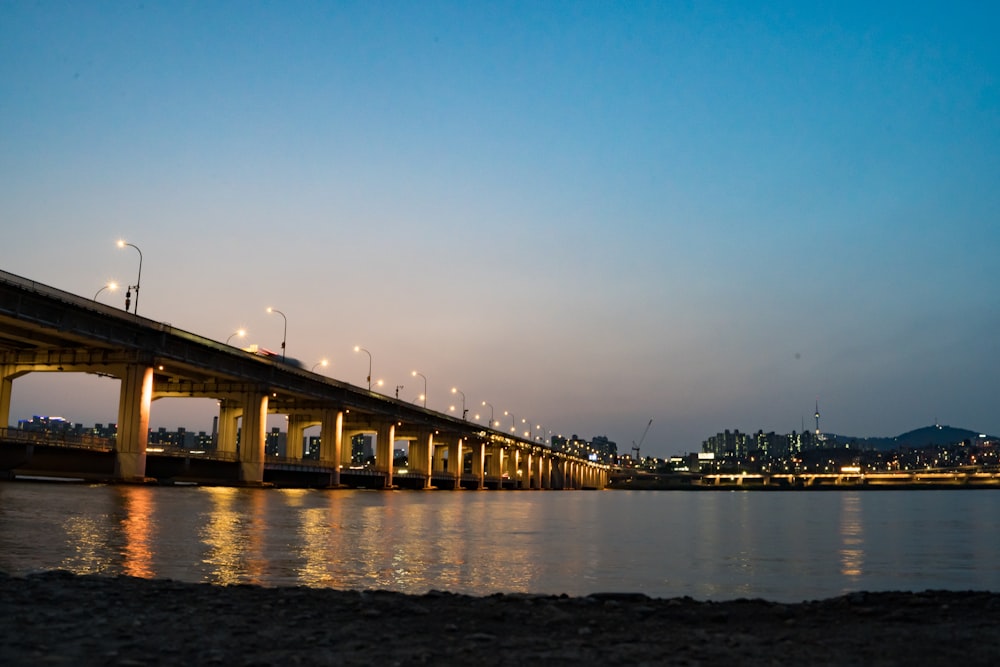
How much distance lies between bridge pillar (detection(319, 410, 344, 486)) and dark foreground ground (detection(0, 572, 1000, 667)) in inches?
4428

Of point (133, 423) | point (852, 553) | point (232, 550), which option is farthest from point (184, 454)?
point (852, 553)

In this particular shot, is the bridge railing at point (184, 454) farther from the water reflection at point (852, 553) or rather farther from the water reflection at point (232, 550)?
the water reflection at point (852, 553)

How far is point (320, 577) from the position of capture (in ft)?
54.6

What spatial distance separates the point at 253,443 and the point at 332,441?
2695cm

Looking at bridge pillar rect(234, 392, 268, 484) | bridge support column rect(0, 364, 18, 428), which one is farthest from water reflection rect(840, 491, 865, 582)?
bridge support column rect(0, 364, 18, 428)

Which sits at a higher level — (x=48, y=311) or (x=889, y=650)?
(x=48, y=311)

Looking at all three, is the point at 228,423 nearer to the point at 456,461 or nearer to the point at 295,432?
the point at 295,432

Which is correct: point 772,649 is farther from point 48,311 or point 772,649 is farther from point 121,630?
point 48,311

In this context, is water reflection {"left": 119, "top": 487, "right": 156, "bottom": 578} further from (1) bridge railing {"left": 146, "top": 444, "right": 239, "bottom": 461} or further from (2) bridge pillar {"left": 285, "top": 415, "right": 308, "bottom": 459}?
(2) bridge pillar {"left": 285, "top": 415, "right": 308, "bottom": 459}

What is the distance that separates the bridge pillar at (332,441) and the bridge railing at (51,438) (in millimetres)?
48629

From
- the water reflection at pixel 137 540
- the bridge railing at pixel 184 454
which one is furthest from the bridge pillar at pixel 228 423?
the water reflection at pixel 137 540

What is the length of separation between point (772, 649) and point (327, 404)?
392 feet

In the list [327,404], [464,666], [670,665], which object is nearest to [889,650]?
[670,665]

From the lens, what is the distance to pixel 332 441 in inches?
5000
